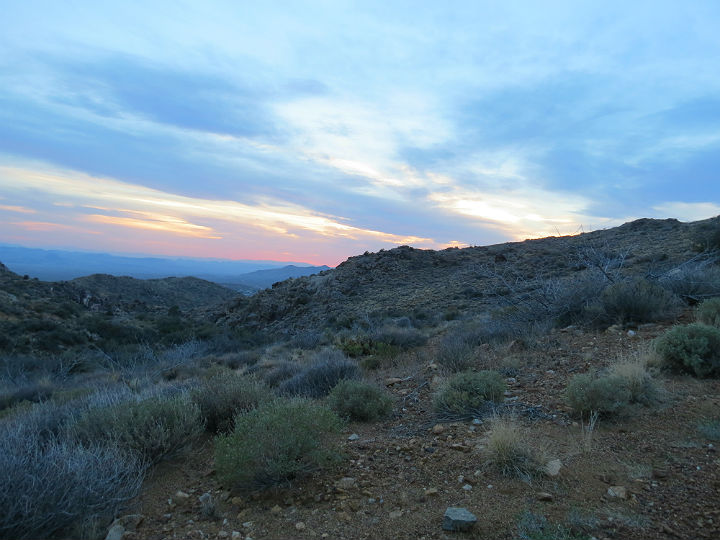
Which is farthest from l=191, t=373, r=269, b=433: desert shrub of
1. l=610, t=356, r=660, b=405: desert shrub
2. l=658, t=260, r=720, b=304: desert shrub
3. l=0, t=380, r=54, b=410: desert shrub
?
l=658, t=260, r=720, b=304: desert shrub

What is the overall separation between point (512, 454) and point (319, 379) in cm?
418

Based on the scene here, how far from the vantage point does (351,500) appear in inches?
129

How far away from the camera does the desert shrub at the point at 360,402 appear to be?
5.18 meters

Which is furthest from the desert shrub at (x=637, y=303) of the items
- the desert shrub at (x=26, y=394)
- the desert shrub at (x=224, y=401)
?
the desert shrub at (x=26, y=394)

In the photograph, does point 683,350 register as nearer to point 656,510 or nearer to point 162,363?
point 656,510

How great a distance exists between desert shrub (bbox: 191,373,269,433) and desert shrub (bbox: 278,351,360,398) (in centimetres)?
154

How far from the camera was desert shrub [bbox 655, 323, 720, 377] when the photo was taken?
205 inches

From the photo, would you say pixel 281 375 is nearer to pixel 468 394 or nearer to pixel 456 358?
pixel 456 358

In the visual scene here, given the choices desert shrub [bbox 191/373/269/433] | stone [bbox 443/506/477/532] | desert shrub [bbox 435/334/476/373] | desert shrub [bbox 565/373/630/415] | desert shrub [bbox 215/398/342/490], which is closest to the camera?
stone [bbox 443/506/477/532]

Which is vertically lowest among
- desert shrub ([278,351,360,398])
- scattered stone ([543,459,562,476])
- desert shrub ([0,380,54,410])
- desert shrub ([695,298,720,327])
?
desert shrub ([0,380,54,410])

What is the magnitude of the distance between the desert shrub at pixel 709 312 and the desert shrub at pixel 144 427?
7.55 metres

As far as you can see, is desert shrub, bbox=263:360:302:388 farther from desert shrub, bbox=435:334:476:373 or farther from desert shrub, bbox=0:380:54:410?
desert shrub, bbox=0:380:54:410

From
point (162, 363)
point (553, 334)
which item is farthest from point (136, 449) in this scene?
point (162, 363)

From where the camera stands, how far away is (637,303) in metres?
7.56
